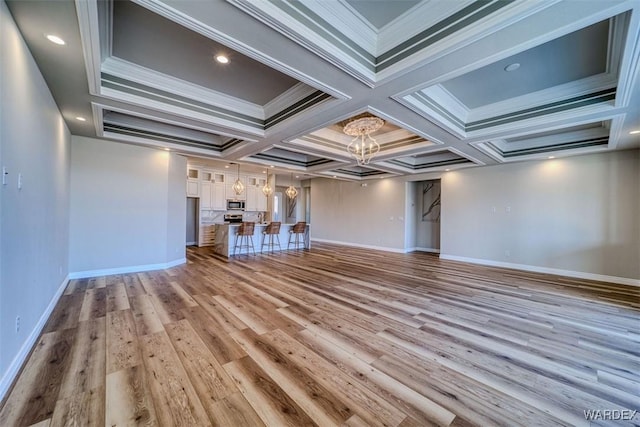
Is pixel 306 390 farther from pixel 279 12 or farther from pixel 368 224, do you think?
pixel 368 224

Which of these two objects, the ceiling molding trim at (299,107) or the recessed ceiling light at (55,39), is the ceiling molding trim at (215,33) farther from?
the recessed ceiling light at (55,39)

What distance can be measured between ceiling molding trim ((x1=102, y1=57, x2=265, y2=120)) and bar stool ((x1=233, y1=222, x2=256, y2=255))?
368cm

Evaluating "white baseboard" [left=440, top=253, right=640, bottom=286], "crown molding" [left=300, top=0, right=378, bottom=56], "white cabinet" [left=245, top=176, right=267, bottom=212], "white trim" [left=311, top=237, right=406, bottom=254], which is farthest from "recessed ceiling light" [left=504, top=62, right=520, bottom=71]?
"white cabinet" [left=245, top=176, right=267, bottom=212]

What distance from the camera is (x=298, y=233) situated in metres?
8.77

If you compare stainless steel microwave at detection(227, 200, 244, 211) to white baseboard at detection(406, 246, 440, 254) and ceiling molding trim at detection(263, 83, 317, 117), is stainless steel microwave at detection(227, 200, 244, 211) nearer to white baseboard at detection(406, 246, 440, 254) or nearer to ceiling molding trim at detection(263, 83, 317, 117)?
ceiling molding trim at detection(263, 83, 317, 117)

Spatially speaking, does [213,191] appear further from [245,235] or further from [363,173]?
[363,173]

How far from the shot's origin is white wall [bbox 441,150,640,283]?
4914mm

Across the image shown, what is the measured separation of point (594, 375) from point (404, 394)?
1685mm

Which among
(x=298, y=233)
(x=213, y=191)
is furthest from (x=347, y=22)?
(x=213, y=191)

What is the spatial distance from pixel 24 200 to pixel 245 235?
515cm

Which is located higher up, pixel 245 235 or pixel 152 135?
pixel 152 135

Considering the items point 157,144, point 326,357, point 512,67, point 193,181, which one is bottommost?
point 326,357

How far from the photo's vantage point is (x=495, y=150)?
5.53 metres

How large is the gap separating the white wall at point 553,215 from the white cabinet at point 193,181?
27.2 ft
